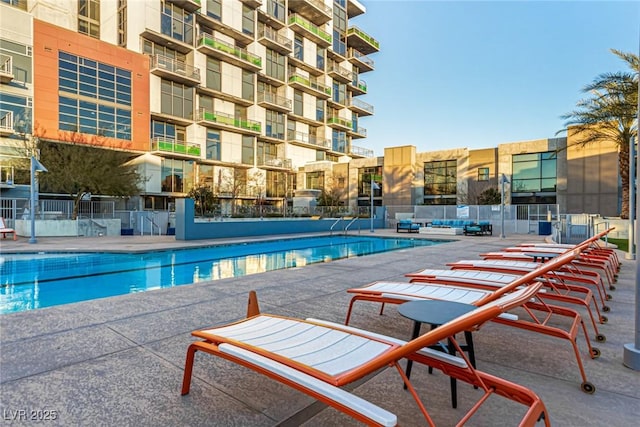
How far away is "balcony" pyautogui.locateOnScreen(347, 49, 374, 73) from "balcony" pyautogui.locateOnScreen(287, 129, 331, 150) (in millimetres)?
13502

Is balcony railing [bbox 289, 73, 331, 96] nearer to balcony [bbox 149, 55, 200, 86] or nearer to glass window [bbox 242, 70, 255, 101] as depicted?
glass window [bbox 242, 70, 255, 101]

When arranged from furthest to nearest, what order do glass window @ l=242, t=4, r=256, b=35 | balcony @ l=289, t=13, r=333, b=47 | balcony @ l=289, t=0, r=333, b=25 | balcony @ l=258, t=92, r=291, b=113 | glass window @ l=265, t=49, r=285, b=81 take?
1. balcony @ l=289, t=0, r=333, b=25
2. balcony @ l=289, t=13, r=333, b=47
3. glass window @ l=265, t=49, r=285, b=81
4. balcony @ l=258, t=92, r=291, b=113
5. glass window @ l=242, t=4, r=256, b=35

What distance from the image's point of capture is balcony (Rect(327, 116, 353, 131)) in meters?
45.9

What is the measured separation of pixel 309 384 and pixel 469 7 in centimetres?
2183

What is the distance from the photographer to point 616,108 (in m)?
17.7

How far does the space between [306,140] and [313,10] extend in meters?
15.4

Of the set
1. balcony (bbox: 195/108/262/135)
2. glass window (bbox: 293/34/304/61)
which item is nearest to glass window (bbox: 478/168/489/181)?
balcony (bbox: 195/108/262/135)

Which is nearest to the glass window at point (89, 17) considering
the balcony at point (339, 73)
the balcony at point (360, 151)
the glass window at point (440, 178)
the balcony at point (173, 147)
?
the balcony at point (173, 147)

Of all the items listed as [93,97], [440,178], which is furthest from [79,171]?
[440,178]

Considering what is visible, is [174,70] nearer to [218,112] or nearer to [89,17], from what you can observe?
[218,112]

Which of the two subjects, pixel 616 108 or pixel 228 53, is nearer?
pixel 616 108

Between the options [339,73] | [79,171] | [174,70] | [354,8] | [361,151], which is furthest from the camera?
[361,151]

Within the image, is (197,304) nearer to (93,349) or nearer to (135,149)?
Result: (93,349)

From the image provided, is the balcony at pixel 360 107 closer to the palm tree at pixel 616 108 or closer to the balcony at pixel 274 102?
the balcony at pixel 274 102
